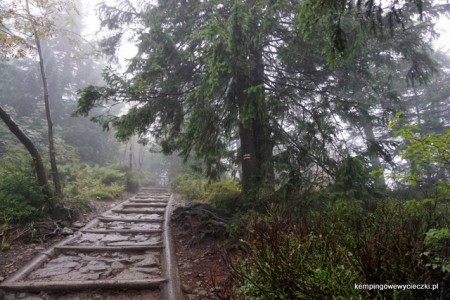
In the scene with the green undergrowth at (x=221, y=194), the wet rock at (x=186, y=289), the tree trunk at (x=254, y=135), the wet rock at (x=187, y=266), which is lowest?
the wet rock at (x=187, y=266)

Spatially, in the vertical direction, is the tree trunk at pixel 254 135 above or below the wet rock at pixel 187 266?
above

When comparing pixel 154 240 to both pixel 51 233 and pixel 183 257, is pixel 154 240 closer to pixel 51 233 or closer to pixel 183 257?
pixel 183 257

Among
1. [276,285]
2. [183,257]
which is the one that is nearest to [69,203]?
[183,257]

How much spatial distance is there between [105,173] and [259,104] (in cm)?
1366

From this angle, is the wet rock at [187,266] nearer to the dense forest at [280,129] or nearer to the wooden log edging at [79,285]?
the wooden log edging at [79,285]

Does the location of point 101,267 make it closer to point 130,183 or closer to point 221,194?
point 221,194

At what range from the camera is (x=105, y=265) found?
4.44 m

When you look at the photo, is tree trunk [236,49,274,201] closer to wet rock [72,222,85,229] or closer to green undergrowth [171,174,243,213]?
green undergrowth [171,174,243,213]

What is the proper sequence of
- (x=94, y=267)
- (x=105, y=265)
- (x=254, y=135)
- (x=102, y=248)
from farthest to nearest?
(x=254, y=135) → (x=102, y=248) → (x=105, y=265) → (x=94, y=267)

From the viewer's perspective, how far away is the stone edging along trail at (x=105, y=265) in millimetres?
3553

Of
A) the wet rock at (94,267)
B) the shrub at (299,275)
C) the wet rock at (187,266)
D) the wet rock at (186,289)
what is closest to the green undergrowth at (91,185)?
the wet rock at (94,267)

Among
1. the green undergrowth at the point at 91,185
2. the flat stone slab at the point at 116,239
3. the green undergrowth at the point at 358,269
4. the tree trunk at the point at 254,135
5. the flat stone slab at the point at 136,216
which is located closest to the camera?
the green undergrowth at the point at 358,269

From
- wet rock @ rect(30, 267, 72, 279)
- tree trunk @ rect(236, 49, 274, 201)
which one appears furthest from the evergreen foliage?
wet rock @ rect(30, 267, 72, 279)

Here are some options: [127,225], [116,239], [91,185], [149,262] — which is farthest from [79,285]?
[91,185]
